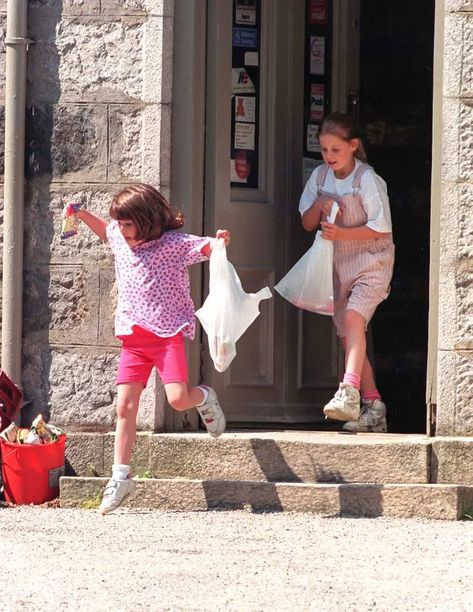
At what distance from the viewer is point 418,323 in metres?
9.79

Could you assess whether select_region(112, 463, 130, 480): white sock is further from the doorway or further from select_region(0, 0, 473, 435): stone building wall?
the doorway

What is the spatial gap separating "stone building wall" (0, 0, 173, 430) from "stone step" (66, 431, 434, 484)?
14 centimetres

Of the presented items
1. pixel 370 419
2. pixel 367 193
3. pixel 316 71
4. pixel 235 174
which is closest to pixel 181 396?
pixel 370 419

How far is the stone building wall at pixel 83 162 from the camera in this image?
288 inches

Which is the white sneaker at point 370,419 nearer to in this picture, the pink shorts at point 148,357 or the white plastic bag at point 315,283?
the white plastic bag at point 315,283

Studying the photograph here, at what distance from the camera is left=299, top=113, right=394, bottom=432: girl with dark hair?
7.41 m

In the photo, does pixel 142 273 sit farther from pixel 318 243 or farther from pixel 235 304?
pixel 318 243

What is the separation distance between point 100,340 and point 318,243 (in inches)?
46.8

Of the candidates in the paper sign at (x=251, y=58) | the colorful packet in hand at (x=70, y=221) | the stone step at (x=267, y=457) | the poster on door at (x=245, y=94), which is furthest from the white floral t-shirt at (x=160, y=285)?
the paper sign at (x=251, y=58)

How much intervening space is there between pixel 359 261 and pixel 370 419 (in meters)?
0.81

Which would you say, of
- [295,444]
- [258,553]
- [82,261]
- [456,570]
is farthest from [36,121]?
[456,570]

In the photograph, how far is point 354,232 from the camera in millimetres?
7395

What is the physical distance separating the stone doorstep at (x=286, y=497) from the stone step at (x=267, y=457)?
0.22 meters

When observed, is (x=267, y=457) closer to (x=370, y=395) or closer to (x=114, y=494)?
(x=370, y=395)
